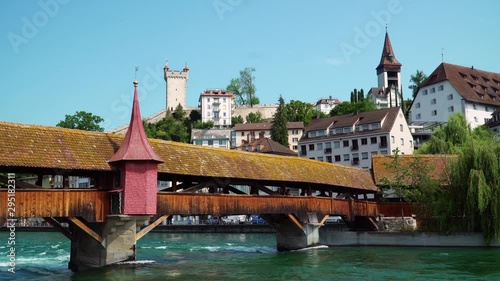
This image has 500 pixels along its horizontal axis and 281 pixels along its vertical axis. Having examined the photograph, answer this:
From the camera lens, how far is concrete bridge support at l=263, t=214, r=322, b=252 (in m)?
28.0

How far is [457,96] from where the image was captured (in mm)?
64500

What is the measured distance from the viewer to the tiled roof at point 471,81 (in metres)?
65.2

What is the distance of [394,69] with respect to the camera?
99250mm

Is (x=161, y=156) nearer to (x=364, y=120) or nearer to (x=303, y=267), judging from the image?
(x=303, y=267)

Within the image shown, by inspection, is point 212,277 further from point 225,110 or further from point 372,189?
point 225,110

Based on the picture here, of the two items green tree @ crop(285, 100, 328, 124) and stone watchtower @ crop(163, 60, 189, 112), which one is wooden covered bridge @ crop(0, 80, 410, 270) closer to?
green tree @ crop(285, 100, 328, 124)

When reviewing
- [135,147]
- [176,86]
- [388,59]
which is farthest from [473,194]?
[176,86]

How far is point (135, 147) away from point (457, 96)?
53.2m

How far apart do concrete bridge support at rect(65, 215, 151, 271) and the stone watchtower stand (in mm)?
94613

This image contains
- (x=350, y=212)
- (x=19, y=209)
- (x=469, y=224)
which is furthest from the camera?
(x=350, y=212)

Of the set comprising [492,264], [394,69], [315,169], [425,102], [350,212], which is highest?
[394,69]

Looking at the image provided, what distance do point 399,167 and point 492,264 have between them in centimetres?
1382

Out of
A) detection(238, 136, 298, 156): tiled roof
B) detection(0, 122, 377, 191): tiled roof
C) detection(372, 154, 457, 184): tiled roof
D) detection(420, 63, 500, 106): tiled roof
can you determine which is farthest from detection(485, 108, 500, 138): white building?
detection(0, 122, 377, 191): tiled roof

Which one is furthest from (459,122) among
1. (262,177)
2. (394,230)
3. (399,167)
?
(262,177)
